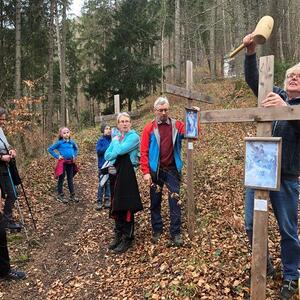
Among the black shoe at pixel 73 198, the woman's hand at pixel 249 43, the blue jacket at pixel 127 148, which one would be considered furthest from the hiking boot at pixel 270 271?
the black shoe at pixel 73 198

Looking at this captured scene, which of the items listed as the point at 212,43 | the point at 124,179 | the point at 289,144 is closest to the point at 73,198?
the point at 124,179

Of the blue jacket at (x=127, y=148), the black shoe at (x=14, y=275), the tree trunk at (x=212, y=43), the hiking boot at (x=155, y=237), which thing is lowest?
the black shoe at (x=14, y=275)

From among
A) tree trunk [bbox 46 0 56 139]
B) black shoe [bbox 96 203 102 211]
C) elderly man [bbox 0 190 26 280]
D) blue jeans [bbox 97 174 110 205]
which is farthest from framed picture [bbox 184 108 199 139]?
tree trunk [bbox 46 0 56 139]

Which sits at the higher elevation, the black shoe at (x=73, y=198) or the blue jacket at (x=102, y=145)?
the blue jacket at (x=102, y=145)

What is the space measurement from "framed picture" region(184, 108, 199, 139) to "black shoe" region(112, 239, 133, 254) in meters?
2.08

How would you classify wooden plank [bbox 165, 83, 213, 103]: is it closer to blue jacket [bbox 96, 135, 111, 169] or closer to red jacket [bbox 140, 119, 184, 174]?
red jacket [bbox 140, 119, 184, 174]

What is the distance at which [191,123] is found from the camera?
567cm

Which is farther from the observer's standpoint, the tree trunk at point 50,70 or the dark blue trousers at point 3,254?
the tree trunk at point 50,70

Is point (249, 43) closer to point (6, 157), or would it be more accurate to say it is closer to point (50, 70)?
point (6, 157)

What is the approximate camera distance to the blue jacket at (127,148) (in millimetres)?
5977

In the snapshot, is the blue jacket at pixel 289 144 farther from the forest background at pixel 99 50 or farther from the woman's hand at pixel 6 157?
the forest background at pixel 99 50

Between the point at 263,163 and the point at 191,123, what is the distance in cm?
236

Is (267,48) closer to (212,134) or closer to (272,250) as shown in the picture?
(212,134)

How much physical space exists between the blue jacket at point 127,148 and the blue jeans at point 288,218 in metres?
2.49
